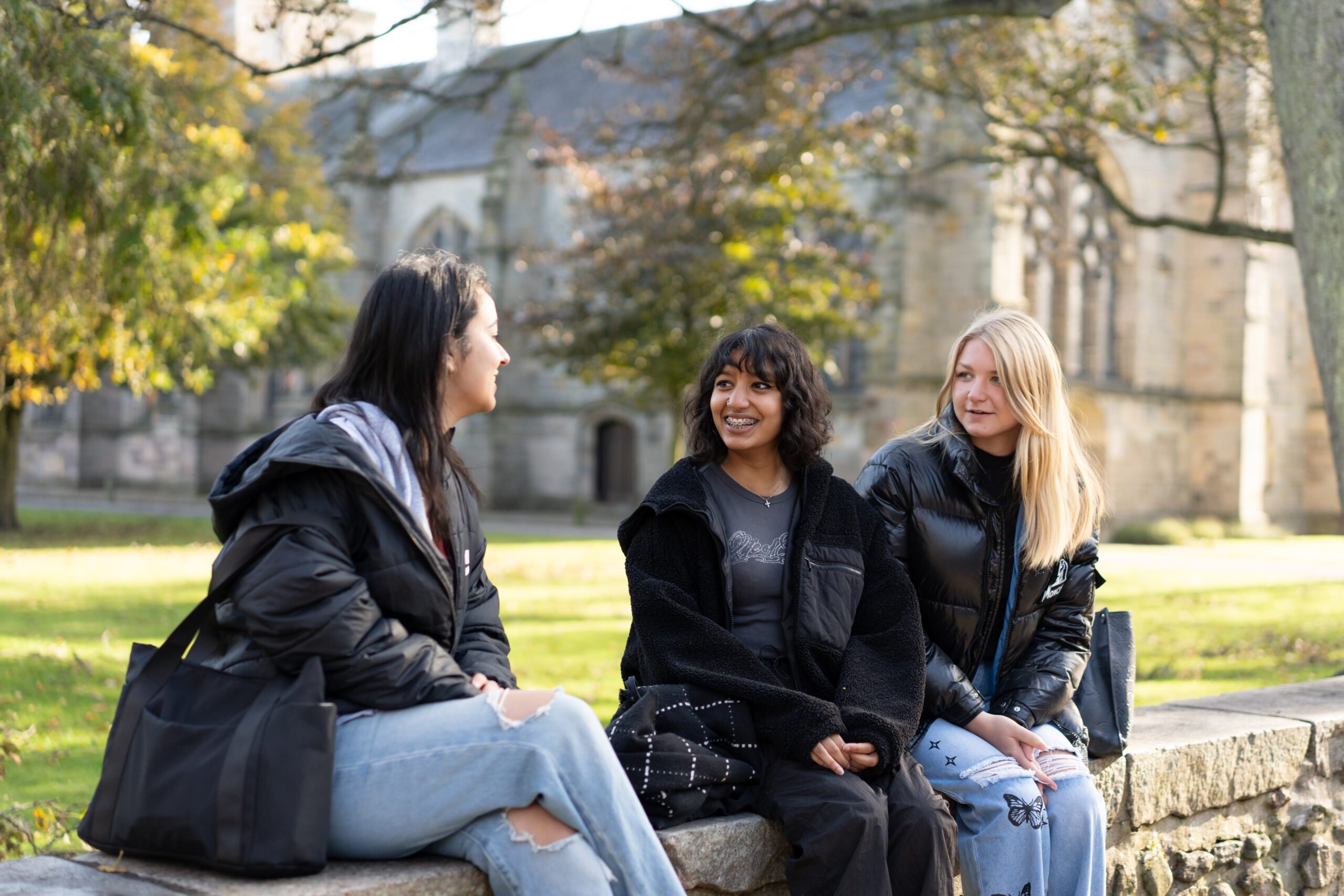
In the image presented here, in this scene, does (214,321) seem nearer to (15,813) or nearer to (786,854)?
(15,813)

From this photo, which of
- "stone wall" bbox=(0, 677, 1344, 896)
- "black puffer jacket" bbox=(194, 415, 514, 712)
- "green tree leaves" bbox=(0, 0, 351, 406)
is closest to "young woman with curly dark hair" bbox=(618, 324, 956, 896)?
"stone wall" bbox=(0, 677, 1344, 896)

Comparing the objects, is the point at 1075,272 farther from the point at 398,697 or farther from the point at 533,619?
the point at 398,697

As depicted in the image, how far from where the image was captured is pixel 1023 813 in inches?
139

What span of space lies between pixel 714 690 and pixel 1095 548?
1.61 m

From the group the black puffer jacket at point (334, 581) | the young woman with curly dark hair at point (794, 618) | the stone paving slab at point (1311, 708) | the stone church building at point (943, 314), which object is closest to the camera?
the black puffer jacket at point (334, 581)

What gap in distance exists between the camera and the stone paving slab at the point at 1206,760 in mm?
4332

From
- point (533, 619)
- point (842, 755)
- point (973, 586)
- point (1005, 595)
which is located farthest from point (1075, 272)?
point (842, 755)

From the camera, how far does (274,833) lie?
8.18 ft

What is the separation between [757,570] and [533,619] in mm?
8584

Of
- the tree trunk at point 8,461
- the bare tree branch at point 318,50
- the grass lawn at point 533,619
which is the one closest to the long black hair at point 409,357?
the grass lawn at point 533,619

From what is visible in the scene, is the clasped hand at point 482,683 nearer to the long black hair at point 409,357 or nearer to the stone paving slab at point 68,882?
the long black hair at point 409,357

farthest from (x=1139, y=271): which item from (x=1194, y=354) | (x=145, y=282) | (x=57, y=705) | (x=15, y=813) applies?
(x=15, y=813)

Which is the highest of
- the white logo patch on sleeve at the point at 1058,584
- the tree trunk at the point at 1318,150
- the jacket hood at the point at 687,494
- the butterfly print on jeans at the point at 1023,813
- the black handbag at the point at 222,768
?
the tree trunk at the point at 1318,150

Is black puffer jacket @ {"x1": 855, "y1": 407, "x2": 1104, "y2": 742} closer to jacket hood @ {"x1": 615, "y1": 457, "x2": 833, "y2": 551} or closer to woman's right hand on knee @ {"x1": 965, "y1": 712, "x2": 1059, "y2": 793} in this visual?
woman's right hand on knee @ {"x1": 965, "y1": 712, "x2": 1059, "y2": 793}
